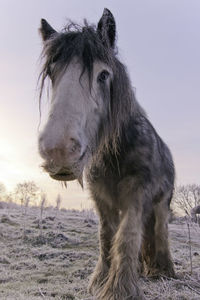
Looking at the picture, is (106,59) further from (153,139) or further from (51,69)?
(153,139)

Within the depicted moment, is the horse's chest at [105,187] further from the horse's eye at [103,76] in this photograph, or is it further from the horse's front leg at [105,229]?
the horse's eye at [103,76]

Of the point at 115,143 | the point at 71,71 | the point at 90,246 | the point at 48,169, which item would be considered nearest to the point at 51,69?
the point at 71,71

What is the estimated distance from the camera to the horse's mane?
3.15 m

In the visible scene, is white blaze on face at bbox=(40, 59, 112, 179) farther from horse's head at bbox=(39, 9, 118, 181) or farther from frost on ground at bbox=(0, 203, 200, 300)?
frost on ground at bbox=(0, 203, 200, 300)

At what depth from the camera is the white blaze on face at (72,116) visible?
233 cm

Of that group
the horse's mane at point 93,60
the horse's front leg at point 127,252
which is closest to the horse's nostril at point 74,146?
the horse's mane at point 93,60

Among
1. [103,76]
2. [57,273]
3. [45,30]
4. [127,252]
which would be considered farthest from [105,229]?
[45,30]

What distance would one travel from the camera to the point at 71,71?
299cm

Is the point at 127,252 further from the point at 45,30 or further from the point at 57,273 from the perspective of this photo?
the point at 45,30

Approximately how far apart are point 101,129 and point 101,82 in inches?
18.9

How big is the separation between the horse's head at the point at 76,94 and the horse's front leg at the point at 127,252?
0.77 meters

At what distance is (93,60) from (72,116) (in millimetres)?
862

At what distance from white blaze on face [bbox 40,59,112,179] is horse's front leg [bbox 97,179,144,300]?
3.15ft

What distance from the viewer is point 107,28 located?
11.6ft
